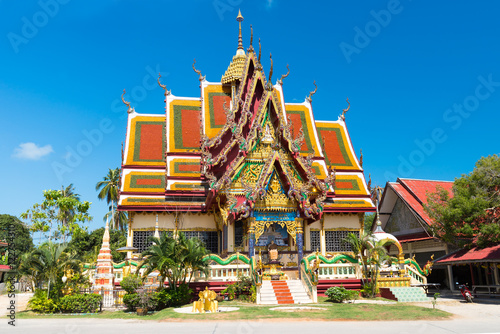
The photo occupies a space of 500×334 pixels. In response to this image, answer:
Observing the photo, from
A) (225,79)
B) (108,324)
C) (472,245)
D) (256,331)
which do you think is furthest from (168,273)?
(225,79)

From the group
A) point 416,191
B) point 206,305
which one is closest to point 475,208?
point 416,191

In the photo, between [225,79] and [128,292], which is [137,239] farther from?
[225,79]

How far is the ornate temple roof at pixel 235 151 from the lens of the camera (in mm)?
18734

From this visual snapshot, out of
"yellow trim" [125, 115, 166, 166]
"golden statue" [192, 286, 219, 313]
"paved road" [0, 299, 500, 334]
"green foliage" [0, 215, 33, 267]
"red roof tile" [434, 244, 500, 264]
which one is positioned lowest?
"paved road" [0, 299, 500, 334]

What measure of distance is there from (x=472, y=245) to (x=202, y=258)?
40.4ft

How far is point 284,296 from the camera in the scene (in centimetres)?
1524

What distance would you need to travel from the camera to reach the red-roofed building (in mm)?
24453

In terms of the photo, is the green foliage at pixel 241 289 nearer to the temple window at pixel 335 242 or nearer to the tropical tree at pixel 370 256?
the tropical tree at pixel 370 256

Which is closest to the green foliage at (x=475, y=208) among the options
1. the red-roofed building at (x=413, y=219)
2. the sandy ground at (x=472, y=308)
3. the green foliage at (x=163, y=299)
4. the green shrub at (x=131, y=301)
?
the sandy ground at (x=472, y=308)

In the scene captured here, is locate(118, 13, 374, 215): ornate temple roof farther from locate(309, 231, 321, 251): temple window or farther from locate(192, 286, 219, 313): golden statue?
locate(192, 286, 219, 313): golden statue

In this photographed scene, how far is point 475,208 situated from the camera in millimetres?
18578

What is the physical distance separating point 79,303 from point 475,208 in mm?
16145

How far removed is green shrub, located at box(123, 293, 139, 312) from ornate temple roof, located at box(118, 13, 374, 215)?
573 centimetres

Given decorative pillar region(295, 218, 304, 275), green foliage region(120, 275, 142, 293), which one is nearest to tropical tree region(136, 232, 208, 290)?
green foliage region(120, 275, 142, 293)
